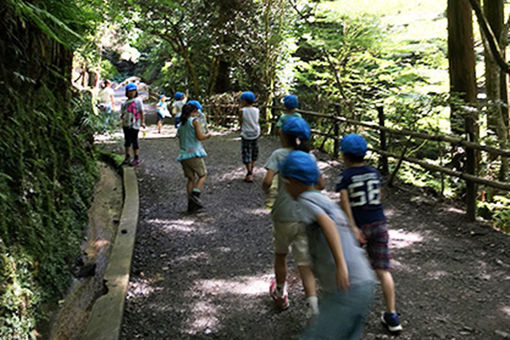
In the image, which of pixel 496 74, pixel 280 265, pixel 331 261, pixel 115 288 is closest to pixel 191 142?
pixel 115 288

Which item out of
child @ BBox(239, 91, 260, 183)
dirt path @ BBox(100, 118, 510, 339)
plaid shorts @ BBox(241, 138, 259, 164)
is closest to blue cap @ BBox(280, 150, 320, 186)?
dirt path @ BBox(100, 118, 510, 339)

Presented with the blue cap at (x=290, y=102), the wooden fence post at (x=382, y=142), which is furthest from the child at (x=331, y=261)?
the wooden fence post at (x=382, y=142)

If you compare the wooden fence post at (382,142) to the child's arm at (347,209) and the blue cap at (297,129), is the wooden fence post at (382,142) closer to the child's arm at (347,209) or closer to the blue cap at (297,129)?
the blue cap at (297,129)

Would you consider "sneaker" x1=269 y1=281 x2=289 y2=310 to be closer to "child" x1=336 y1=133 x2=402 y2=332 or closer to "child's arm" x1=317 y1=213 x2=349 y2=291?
"child" x1=336 y1=133 x2=402 y2=332

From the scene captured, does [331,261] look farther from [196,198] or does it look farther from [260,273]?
[196,198]

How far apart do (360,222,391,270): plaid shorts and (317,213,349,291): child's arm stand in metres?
1.12

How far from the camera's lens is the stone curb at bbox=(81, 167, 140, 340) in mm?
3535

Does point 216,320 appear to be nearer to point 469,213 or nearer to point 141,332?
point 141,332

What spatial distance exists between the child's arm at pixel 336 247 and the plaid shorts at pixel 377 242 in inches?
43.9

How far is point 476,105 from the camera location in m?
7.19

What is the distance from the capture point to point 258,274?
16.1 ft

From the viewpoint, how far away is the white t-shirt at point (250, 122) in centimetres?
821

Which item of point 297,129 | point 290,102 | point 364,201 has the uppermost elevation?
point 290,102

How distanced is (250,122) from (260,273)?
13.0 ft
